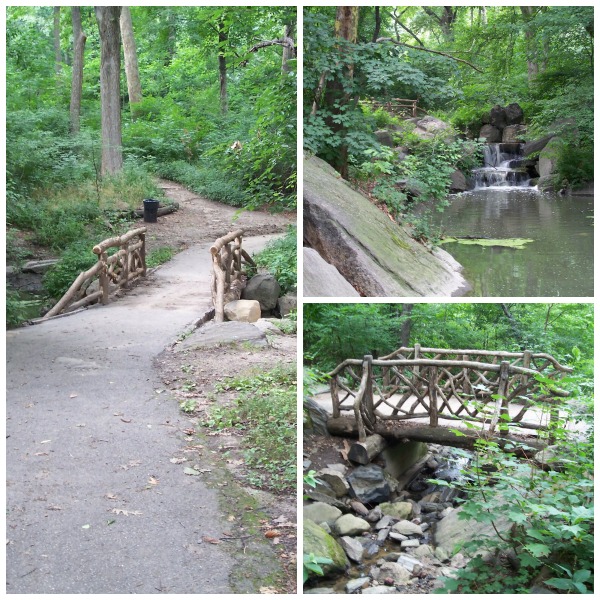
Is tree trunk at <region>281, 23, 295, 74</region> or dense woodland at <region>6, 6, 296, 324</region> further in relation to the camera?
dense woodland at <region>6, 6, 296, 324</region>

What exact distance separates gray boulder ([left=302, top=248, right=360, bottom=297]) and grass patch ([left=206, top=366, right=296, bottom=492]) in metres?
1.24

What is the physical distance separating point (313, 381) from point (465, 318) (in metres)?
0.61

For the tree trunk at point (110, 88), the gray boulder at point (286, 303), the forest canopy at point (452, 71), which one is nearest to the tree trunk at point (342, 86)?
the forest canopy at point (452, 71)

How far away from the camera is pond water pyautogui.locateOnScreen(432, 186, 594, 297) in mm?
1866

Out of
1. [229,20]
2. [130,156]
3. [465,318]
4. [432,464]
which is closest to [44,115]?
[130,156]

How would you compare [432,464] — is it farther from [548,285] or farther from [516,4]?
[516,4]

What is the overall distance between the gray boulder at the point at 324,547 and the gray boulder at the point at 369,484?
0.28 metres

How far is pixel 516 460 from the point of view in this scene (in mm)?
2439

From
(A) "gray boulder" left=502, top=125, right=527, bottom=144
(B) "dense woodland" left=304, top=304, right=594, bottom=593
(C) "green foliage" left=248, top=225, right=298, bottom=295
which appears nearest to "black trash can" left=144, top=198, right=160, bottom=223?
(C) "green foliage" left=248, top=225, right=298, bottom=295

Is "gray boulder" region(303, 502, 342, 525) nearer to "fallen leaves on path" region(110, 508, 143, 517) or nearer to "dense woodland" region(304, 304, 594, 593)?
"dense woodland" region(304, 304, 594, 593)

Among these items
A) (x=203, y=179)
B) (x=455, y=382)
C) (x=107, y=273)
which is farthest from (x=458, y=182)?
(x=203, y=179)

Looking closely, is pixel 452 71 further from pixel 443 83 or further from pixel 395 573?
pixel 395 573

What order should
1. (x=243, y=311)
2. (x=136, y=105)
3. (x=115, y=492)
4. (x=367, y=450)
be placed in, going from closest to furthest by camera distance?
(x=367, y=450)
(x=115, y=492)
(x=243, y=311)
(x=136, y=105)

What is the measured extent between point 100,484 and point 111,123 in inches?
290
